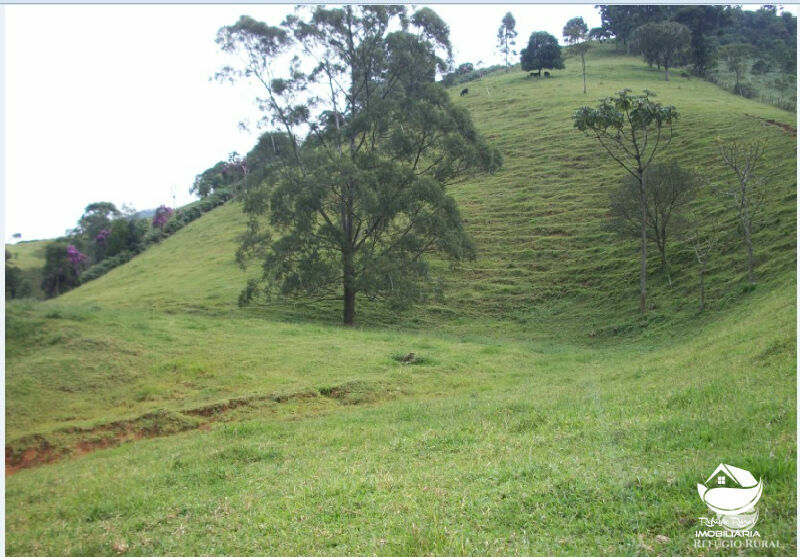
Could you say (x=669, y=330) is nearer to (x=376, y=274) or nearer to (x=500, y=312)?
(x=500, y=312)

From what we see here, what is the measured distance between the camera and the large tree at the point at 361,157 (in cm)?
2614

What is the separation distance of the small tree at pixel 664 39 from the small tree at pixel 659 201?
121ft

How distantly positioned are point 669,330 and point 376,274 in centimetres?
1186

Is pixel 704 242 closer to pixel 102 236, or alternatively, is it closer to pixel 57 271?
pixel 102 236


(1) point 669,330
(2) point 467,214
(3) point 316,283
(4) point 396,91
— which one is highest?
(4) point 396,91

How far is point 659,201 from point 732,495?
2520 cm

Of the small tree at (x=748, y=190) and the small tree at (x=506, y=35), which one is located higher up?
the small tree at (x=506, y=35)

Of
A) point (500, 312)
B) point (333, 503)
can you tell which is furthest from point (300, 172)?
point (333, 503)

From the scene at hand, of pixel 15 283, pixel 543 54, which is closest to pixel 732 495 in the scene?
pixel 15 283

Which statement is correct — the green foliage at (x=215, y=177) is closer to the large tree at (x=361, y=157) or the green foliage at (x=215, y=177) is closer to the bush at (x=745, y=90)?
the large tree at (x=361, y=157)

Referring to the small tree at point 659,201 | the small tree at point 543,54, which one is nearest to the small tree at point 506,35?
the small tree at point 543,54

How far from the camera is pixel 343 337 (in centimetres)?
2094

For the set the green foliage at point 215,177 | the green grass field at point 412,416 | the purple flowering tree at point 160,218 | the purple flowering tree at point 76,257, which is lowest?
the green grass field at point 412,416

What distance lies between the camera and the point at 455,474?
677 cm
